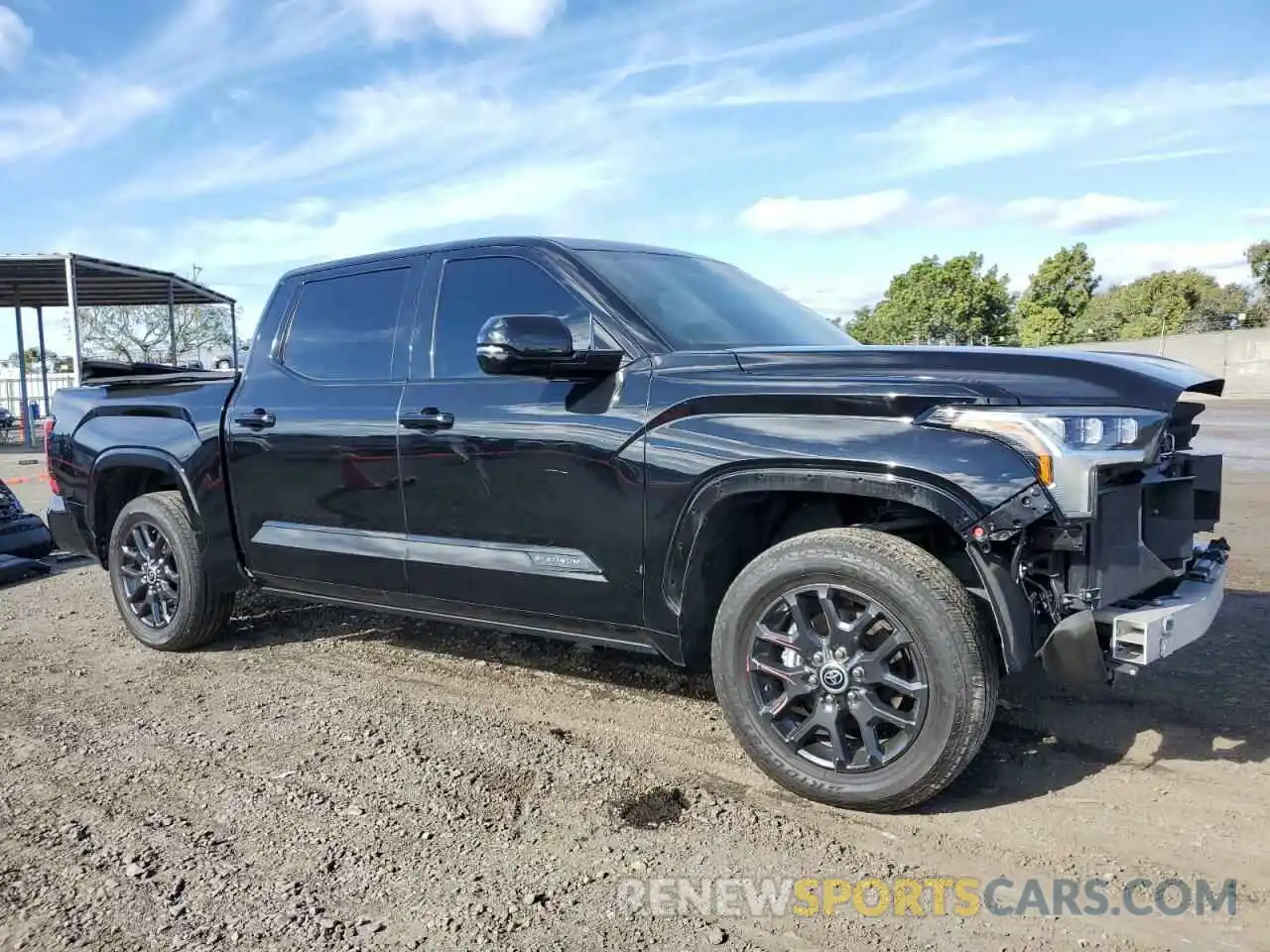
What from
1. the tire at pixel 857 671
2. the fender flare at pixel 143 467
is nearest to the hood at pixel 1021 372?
the tire at pixel 857 671

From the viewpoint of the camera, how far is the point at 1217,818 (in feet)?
10.1

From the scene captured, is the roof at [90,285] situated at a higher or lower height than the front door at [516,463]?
higher

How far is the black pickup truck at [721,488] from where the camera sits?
114 inches

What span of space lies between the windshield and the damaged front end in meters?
1.12

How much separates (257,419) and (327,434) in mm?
523

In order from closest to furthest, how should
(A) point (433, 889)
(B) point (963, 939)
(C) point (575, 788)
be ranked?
(B) point (963, 939), (A) point (433, 889), (C) point (575, 788)

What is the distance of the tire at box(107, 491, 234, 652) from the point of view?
196 inches

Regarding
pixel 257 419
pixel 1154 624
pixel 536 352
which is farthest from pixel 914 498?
pixel 257 419

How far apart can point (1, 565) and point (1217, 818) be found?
7.48 metres

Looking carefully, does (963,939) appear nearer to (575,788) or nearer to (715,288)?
(575,788)

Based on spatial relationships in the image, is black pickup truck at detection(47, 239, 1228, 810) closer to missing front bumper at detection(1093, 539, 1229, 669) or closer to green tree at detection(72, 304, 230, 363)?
missing front bumper at detection(1093, 539, 1229, 669)

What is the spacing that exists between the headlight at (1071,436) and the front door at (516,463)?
1178 millimetres

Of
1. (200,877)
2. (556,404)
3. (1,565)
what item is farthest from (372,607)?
(1,565)

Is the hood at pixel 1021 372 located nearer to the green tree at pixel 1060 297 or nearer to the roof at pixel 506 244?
the roof at pixel 506 244
